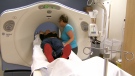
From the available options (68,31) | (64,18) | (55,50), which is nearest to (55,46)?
(55,50)

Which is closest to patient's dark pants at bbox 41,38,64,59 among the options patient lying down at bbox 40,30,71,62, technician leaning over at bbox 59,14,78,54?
patient lying down at bbox 40,30,71,62

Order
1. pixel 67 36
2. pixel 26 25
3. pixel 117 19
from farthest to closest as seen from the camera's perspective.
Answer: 1. pixel 117 19
2. pixel 67 36
3. pixel 26 25

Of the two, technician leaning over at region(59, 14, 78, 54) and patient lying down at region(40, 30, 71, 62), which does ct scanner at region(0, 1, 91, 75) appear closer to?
technician leaning over at region(59, 14, 78, 54)

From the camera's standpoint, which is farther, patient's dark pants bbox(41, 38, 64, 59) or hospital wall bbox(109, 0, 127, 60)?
hospital wall bbox(109, 0, 127, 60)

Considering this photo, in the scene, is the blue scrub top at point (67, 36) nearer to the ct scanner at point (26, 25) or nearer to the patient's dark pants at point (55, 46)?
the ct scanner at point (26, 25)

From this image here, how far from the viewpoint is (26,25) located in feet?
7.78

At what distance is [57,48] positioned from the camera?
2.04m

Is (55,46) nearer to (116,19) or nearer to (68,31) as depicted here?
(68,31)

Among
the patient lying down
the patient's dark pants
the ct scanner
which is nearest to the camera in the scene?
the patient lying down

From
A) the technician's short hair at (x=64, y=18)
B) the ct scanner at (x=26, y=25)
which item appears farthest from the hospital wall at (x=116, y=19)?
the technician's short hair at (x=64, y=18)

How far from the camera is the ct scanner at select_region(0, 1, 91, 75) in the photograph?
2.26 metres

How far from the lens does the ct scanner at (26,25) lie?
2264 mm

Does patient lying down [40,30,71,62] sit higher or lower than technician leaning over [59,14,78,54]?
lower

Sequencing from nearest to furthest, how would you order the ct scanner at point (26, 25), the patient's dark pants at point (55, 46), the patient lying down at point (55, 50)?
the patient lying down at point (55, 50) < the patient's dark pants at point (55, 46) < the ct scanner at point (26, 25)
